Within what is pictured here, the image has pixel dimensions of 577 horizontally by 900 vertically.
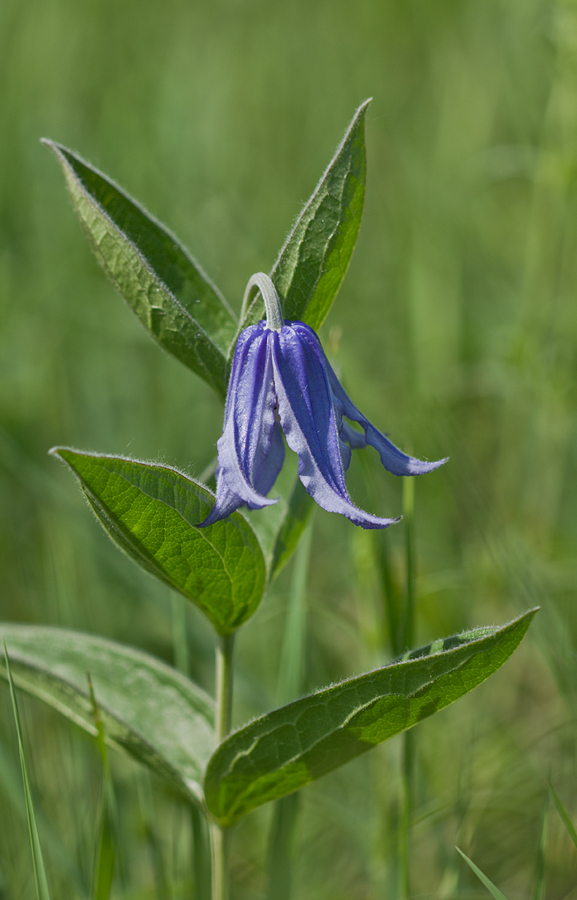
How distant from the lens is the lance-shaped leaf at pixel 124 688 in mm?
1821

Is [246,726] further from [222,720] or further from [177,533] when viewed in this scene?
[177,533]

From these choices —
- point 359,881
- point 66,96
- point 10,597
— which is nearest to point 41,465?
point 10,597

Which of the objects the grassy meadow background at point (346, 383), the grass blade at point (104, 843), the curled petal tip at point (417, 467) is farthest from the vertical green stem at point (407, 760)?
the grass blade at point (104, 843)

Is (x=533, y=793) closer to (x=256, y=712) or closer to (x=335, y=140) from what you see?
(x=256, y=712)

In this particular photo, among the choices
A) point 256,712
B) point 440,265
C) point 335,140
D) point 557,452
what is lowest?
point 256,712

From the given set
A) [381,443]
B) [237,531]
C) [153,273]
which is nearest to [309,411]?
[381,443]

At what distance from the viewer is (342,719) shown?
4.67 feet

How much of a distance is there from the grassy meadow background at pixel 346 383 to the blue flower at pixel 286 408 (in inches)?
11.0

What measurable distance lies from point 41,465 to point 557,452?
2.18 meters

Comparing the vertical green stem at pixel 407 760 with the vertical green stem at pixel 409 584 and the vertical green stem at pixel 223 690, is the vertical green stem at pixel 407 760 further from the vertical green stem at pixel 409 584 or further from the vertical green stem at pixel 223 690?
the vertical green stem at pixel 223 690

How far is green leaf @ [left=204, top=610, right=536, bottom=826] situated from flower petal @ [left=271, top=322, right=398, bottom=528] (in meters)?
0.31

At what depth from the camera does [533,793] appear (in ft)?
7.28

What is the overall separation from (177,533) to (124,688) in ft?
2.11

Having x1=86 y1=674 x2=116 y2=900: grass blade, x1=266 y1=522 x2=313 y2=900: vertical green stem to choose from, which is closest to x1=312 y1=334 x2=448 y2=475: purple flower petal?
x1=266 y1=522 x2=313 y2=900: vertical green stem
